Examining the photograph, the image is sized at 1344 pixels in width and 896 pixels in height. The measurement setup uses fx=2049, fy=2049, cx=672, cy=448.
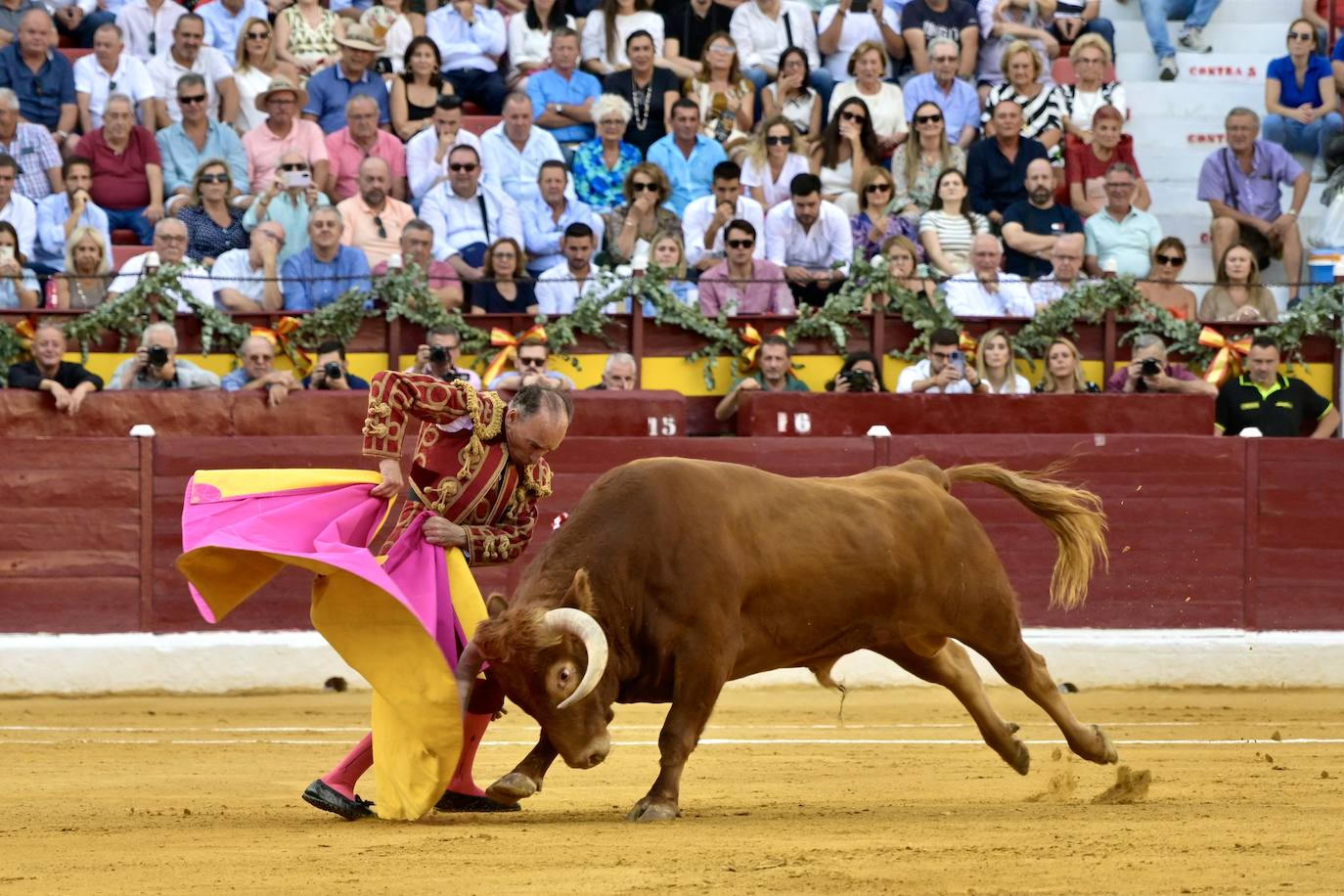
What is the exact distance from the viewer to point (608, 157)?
39.2ft

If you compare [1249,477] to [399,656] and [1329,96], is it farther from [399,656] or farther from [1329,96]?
[399,656]

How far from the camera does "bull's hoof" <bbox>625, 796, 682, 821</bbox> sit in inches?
223

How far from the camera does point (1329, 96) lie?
1347cm

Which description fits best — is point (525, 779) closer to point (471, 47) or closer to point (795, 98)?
point (795, 98)

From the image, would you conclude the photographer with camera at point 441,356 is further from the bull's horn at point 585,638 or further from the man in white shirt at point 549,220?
the bull's horn at point 585,638

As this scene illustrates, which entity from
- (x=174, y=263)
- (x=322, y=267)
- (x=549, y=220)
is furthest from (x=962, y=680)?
(x=549, y=220)

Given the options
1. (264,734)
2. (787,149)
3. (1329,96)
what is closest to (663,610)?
(264,734)

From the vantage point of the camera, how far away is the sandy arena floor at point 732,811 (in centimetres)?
466

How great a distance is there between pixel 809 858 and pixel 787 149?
7680mm

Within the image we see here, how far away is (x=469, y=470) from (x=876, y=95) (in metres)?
7.28

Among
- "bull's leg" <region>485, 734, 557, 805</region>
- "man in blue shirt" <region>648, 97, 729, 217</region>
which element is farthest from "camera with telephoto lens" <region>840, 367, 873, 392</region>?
"bull's leg" <region>485, 734, 557, 805</region>

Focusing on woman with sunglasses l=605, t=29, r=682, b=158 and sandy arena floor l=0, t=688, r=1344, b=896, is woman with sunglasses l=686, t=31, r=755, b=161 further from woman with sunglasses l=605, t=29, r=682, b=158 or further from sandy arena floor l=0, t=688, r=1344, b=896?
sandy arena floor l=0, t=688, r=1344, b=896

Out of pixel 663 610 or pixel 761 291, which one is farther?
pixel 761 291

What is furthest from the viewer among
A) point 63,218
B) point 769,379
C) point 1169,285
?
point 1169,285
